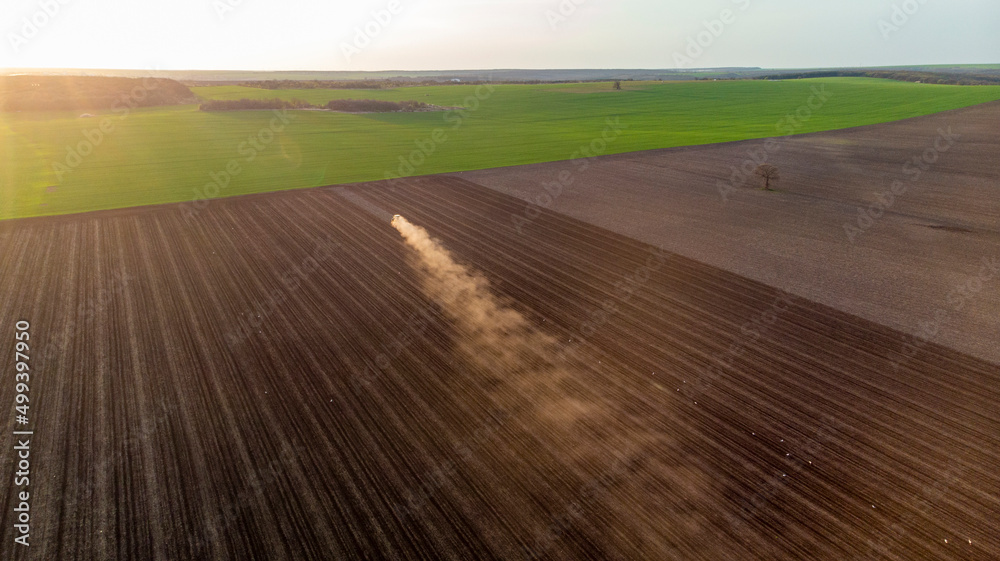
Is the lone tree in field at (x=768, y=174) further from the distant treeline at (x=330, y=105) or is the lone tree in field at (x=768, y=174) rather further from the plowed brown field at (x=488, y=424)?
the distant treeline at (x=330, y=105)

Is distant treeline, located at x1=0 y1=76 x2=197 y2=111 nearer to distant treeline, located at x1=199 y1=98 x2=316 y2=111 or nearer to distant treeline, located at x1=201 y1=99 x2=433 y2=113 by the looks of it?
distant treeline, located at x1=199 y1=98 x2=316 y2=111

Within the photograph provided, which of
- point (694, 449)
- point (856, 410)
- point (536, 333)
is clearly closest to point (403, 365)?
point (536, 333)

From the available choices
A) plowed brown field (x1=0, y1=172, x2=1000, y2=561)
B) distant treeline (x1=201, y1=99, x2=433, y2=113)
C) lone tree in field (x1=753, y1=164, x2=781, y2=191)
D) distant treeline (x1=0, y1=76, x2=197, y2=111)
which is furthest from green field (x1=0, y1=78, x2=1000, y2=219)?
plowed brown field (x1=0, y1=172, x2=1000, y2=561)

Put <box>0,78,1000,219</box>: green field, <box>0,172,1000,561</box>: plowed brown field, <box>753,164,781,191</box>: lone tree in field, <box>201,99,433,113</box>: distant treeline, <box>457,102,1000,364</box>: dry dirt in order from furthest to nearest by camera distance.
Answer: <box>201,99,433,113</box>: distant treeline, <box>0,78,1000,219</box>: green field, <box>753,164,781,191</box>: lone tree in field, <box>457,102,1000,364</box>: dry dirt, <box>0,172,1000,561</box>: plowed brown field

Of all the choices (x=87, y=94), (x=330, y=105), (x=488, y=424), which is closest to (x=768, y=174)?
(x=488, y=424)

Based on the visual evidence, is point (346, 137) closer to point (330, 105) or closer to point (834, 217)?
point (330, 105)
